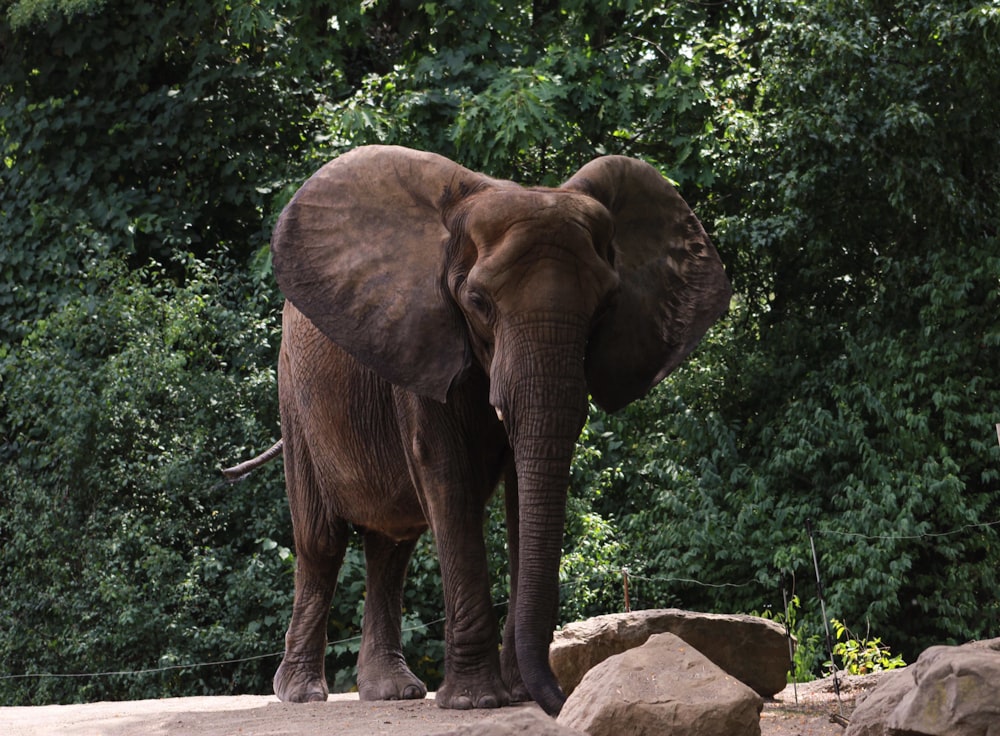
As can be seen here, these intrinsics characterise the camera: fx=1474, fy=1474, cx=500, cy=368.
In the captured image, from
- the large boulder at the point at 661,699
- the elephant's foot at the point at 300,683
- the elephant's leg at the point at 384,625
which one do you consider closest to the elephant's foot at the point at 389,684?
the elephant's leg at the point at 384,625

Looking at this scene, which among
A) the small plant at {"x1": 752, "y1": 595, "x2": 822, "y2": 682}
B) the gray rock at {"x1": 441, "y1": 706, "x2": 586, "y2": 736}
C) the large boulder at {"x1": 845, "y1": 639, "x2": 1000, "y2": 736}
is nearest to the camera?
the gray rock at {"x1": 441, "y1": 706, "x2": 586, "y2": 736}

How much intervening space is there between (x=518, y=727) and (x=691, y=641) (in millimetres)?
4596

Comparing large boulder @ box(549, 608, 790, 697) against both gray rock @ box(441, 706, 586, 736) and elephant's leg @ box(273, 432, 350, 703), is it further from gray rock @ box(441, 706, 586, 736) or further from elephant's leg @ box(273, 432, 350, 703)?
gray rock @ box(441, 706, 586, 736)

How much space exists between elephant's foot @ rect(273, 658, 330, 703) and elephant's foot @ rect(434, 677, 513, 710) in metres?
1.93

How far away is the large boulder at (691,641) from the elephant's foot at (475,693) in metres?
1.23

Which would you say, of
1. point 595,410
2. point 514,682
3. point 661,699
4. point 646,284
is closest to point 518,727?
point 661,699

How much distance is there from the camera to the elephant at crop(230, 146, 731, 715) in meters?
6.20

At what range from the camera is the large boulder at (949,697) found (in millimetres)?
4527

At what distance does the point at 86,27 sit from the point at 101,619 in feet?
21.8

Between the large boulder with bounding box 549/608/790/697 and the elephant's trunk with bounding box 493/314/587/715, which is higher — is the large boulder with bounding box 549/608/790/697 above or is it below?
below

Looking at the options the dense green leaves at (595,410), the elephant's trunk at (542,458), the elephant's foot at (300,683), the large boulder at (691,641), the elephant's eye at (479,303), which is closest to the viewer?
the elephant's trunk at (542,458)

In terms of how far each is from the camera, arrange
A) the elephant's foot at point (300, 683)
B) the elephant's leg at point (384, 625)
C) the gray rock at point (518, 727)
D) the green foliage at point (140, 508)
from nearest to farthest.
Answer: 1. the gray rock at point (518, 727)
2. the elephant's leg at point (384, 625)
3. the elephant's foot at point (300, 683)
4. the green foliage at point (140, 508)

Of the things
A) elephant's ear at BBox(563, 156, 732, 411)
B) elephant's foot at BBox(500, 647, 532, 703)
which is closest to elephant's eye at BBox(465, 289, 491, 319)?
elephant's ear at BBox(563, 156, 732, 411)

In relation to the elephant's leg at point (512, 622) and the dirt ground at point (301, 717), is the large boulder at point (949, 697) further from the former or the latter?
the elephant's leg at point (512, 622)
